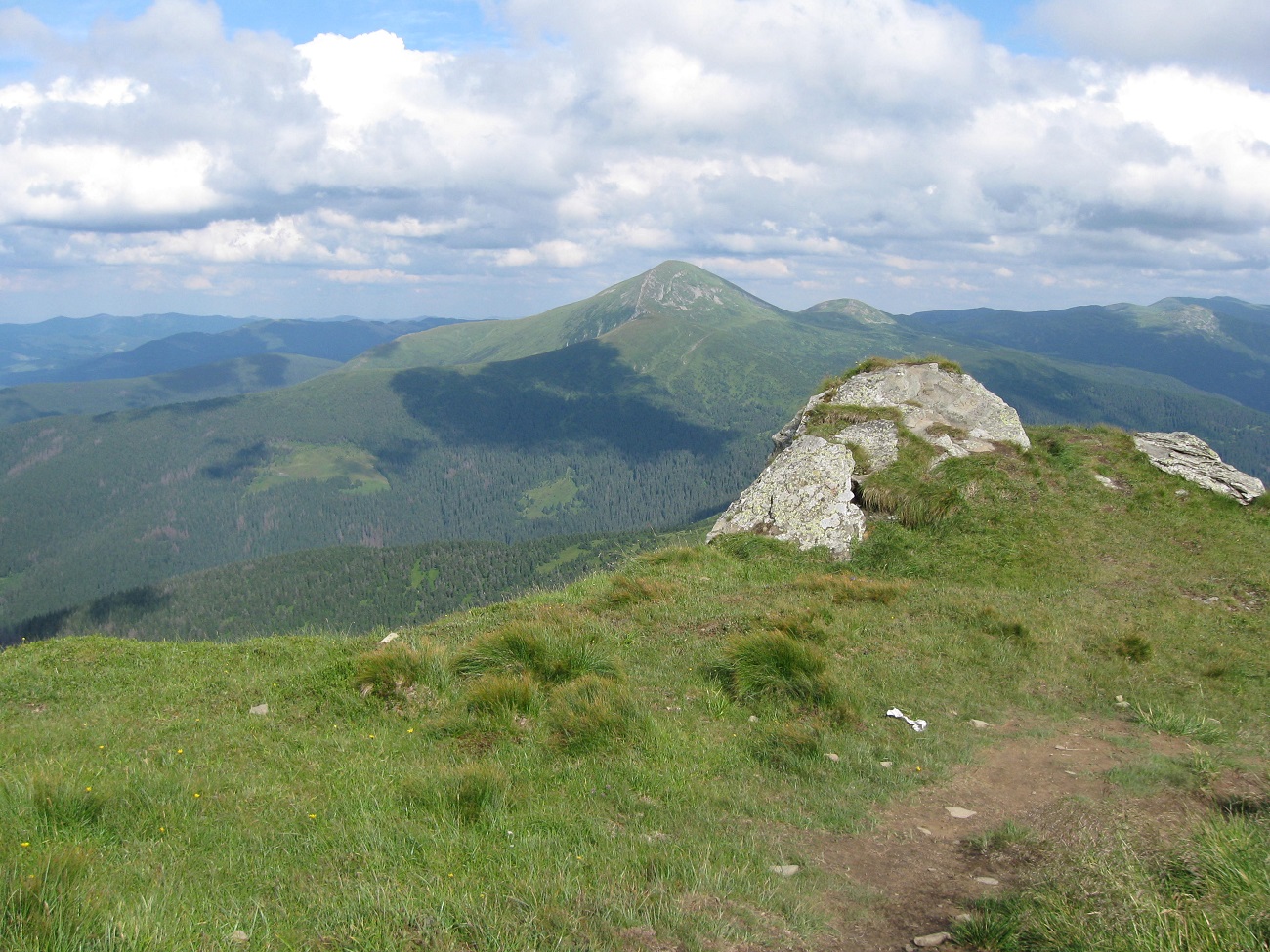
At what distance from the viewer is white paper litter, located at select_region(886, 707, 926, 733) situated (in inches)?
385

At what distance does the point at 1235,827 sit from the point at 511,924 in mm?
5723

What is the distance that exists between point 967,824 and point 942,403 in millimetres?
20269

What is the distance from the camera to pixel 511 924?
15.7ft

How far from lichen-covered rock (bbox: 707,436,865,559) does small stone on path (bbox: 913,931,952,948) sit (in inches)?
542

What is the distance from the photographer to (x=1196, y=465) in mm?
23047

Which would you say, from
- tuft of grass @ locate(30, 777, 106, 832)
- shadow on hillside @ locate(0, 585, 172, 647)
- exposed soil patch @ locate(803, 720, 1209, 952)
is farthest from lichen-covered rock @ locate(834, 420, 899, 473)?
shadow on hillside @ locate(0, 585, 172, 647)

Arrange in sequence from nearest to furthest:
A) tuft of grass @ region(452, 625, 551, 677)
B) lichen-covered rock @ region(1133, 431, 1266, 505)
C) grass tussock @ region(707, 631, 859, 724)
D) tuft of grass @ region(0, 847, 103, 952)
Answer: tuft of grass @ region(0, 847, 103, 952) < grass tussock @ region(707, 631, 859, 724) < tuft of grass @ region(452, 625, 551, 677) < lichen-covered rock @ region(1133, 431, 1266, 505)

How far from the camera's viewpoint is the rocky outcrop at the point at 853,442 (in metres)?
19.8

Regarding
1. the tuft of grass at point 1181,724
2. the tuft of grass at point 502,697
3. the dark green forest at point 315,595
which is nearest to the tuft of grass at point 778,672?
the tuft of grass at point 502,697

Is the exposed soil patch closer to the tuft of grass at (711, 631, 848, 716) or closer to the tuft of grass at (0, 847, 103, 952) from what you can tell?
the tuft of grass at (711, 631, 848, 716)

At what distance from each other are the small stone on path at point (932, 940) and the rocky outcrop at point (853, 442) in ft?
45.4

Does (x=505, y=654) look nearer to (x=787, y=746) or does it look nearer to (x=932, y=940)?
(x=787, y=746)

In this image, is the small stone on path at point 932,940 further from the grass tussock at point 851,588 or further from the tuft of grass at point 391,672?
the grass tussock at point 851,588

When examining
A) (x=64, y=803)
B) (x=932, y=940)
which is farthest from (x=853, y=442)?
(x=64, y=803)
